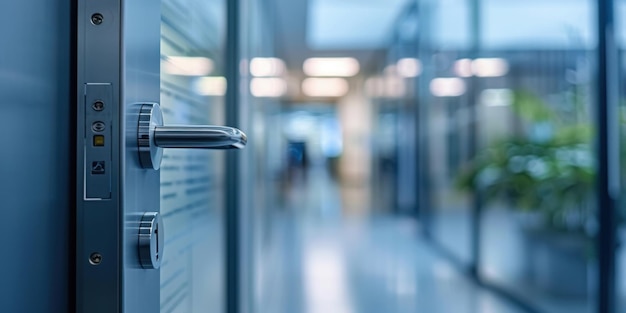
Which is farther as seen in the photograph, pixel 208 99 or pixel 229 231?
pixel 229 231

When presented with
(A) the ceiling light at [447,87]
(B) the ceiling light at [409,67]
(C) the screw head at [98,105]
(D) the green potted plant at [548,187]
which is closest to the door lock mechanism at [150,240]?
(C) the screw head at [98,105]

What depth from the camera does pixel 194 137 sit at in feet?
1.62

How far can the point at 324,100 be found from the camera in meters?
15.5

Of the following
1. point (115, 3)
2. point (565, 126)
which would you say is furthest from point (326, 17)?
point (115, 3)

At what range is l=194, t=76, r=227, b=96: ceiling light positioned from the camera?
0.91m

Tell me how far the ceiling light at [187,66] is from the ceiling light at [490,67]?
9.88 feet

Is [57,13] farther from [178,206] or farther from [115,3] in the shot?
[178,206]

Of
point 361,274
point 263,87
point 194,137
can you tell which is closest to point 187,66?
point 194,137

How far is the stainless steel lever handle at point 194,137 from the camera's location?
485mm

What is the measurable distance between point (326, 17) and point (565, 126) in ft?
13.8

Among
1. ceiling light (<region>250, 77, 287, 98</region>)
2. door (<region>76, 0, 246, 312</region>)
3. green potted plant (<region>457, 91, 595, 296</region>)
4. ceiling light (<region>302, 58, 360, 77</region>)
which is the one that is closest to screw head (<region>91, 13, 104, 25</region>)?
door (<region>76, 0, 246, 312</region>)

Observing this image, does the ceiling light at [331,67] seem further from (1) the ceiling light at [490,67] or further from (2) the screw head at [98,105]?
(2) the screw head at [98,105]

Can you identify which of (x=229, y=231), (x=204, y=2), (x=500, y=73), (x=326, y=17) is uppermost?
(x=326, y=17)

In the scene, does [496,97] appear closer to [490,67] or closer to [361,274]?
[490,67]
